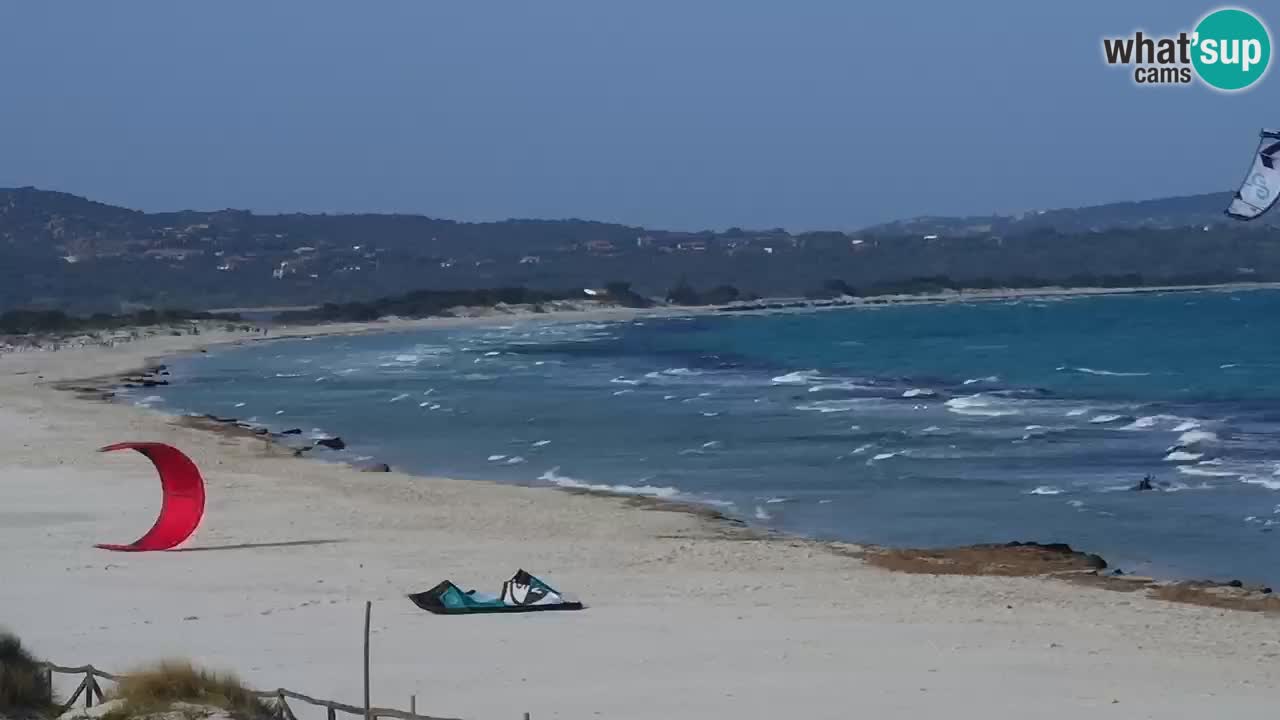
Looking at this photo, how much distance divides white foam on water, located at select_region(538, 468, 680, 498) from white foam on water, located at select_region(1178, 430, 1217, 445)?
32.5 ft

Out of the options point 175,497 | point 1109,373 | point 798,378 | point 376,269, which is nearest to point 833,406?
point 798,378

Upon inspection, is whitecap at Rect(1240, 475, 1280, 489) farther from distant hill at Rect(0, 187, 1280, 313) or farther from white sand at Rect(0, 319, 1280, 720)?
distant hill at Rect(0, 187, 1280, 313)

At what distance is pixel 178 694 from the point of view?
10.4 meters

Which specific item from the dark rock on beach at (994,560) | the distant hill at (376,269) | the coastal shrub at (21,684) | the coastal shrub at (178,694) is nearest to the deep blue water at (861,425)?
the dark rock on beach at (994,560)

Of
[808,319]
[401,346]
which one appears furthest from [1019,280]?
[401,346]

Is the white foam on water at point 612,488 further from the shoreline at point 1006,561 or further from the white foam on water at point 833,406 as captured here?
the white foam on water at point 833,406

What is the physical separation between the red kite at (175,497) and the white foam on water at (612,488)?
291 inches

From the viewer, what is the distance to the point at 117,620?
605 inches

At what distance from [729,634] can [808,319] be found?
4048 inches

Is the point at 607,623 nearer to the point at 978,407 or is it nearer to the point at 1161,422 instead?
the point at 1161,422

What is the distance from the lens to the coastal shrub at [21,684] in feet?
36.2

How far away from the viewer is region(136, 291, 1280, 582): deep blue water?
23.2 m

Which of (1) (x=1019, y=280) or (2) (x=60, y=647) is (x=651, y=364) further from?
(1) (x=1019, y=280)

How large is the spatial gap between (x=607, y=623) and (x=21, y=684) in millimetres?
5299
